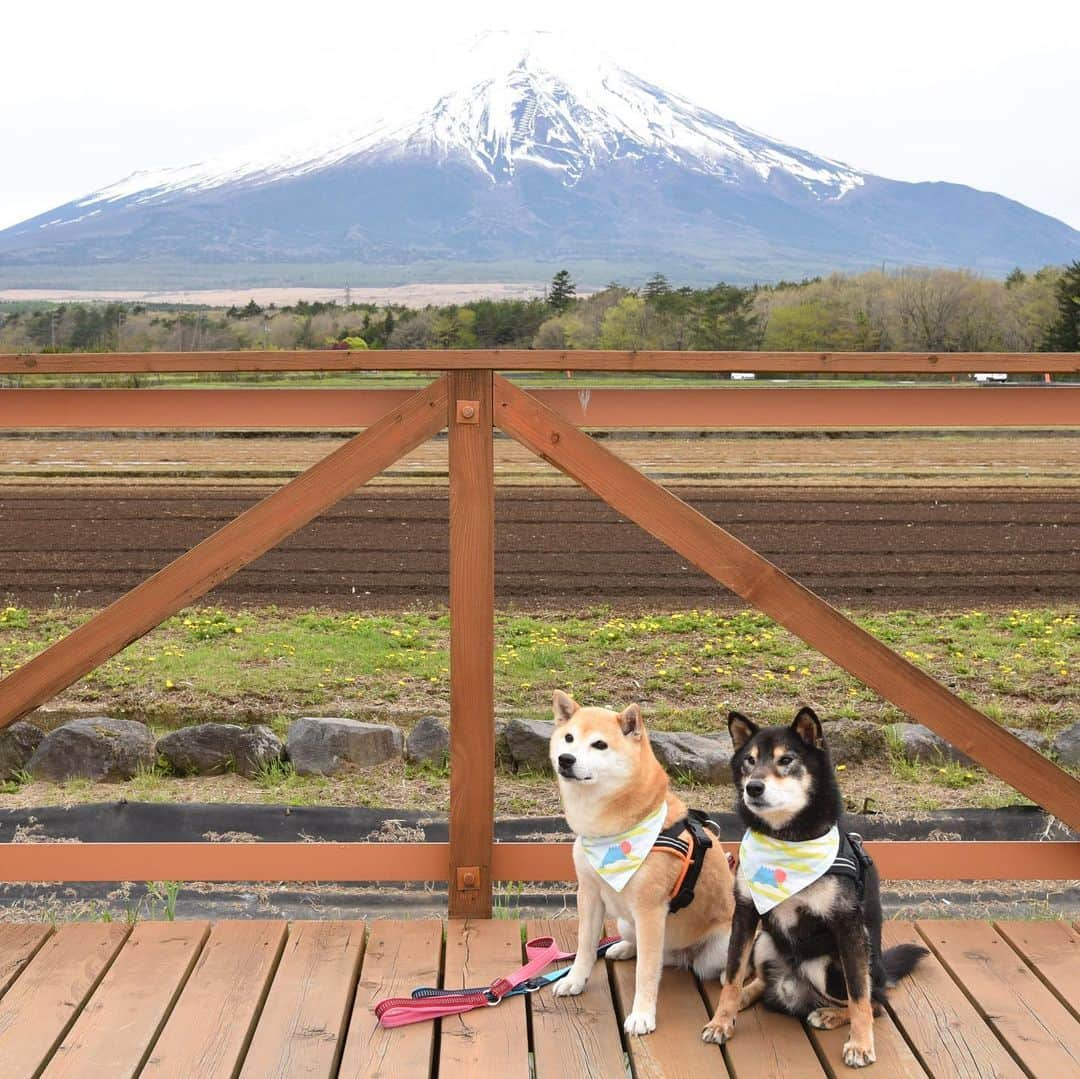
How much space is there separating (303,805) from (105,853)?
2.14m

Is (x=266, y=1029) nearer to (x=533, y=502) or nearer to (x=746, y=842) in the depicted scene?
(x=746, y=842)

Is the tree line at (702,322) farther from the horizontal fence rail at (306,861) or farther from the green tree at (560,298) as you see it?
the horizontal fence rail at (306,861)

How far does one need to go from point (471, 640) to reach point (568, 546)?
28.7 feet

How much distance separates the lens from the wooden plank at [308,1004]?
2.42 metres

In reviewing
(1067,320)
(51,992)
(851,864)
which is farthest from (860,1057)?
(1067,320)

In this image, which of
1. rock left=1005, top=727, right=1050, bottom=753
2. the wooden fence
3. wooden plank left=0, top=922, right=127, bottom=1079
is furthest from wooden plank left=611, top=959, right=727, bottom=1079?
rock left=1005, top=727, right=1050, bottom=753

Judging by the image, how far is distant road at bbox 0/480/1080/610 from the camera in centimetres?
A: 967

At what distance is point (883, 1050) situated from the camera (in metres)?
2.49

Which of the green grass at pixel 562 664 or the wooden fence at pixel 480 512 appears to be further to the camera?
the green grass at pixel 562 664

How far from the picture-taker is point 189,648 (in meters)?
8.00

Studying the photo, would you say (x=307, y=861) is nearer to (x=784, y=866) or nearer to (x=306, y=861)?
(x=306, y=861)

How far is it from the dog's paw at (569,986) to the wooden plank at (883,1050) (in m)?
0.50

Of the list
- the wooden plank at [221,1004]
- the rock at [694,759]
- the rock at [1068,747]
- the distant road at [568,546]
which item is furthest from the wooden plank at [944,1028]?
the distant road at [568,546]

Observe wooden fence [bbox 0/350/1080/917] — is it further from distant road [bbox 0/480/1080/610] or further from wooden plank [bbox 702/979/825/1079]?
distant road [bbox 0/480/1080/610]
